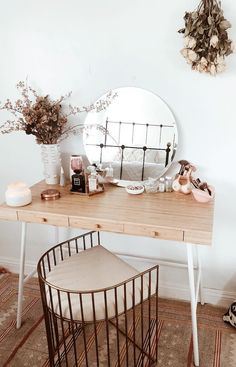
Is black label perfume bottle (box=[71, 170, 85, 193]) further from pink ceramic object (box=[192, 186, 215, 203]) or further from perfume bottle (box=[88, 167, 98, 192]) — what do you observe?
pink ceramic object (box=[192, 186, 215, 203])

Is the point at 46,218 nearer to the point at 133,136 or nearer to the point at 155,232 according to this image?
the point at 155,232

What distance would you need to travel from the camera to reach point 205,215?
5.24 ft

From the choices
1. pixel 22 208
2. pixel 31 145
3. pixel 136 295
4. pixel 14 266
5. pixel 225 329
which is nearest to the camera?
pixel 136 295

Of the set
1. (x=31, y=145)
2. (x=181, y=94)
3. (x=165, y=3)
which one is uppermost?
(x=165, y=3)

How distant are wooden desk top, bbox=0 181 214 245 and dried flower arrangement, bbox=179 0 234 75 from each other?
668 mm

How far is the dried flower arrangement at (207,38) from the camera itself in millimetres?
1596

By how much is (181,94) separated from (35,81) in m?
0.84

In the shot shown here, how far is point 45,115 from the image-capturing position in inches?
73.1

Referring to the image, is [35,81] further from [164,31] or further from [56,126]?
[164,31]

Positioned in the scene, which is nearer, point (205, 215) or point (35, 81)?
point (205, 215)

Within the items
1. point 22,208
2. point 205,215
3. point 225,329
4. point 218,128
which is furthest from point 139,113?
point 225,329

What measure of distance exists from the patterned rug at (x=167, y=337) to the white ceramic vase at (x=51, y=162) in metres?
0.84

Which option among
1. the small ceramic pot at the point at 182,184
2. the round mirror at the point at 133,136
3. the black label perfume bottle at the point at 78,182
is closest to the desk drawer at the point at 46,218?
the black label perfume bottle at the point at 78,182

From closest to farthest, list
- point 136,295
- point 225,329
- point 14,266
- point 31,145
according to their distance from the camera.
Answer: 1. point 136,295
2. point 225,329
3. point 31,145
4. point 14,266
